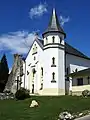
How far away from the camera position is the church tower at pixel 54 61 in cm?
5462

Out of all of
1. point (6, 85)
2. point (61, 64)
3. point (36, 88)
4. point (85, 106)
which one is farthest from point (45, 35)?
point (85, 106)

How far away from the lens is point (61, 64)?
56.1 m

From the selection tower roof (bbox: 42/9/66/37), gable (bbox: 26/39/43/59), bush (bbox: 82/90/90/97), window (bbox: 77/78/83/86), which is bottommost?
bush (bbox: 82/90/90/97)

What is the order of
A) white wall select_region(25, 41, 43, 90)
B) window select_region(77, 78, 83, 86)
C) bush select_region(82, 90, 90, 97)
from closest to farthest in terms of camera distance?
bush select_region(82, 90, 90, 97) → window select_region(77, 78, 83, 86) → white wall select_region(25, 41, 43, 90)

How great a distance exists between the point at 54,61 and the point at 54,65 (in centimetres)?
85

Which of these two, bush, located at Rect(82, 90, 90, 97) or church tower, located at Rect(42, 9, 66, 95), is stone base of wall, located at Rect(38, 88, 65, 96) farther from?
bush, located at Rect(82, 90, 90, 97)

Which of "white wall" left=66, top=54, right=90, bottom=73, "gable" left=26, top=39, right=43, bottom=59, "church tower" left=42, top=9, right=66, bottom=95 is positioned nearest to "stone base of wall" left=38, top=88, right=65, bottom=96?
"church tower" left=42, top=9, right=66, bottom=95

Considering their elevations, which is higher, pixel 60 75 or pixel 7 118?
pixel 60 75

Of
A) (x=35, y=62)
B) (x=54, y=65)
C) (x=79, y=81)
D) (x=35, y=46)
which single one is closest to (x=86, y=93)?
(x=79, y=81)

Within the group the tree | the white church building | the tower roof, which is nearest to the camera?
the white church building

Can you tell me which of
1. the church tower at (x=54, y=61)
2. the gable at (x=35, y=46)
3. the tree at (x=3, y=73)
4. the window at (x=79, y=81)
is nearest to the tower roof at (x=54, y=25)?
the church tower at (x=54, y=61)

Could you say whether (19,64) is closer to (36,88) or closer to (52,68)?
(36,88)

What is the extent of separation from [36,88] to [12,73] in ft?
47.3

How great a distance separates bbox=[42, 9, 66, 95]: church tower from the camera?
54625 mm
